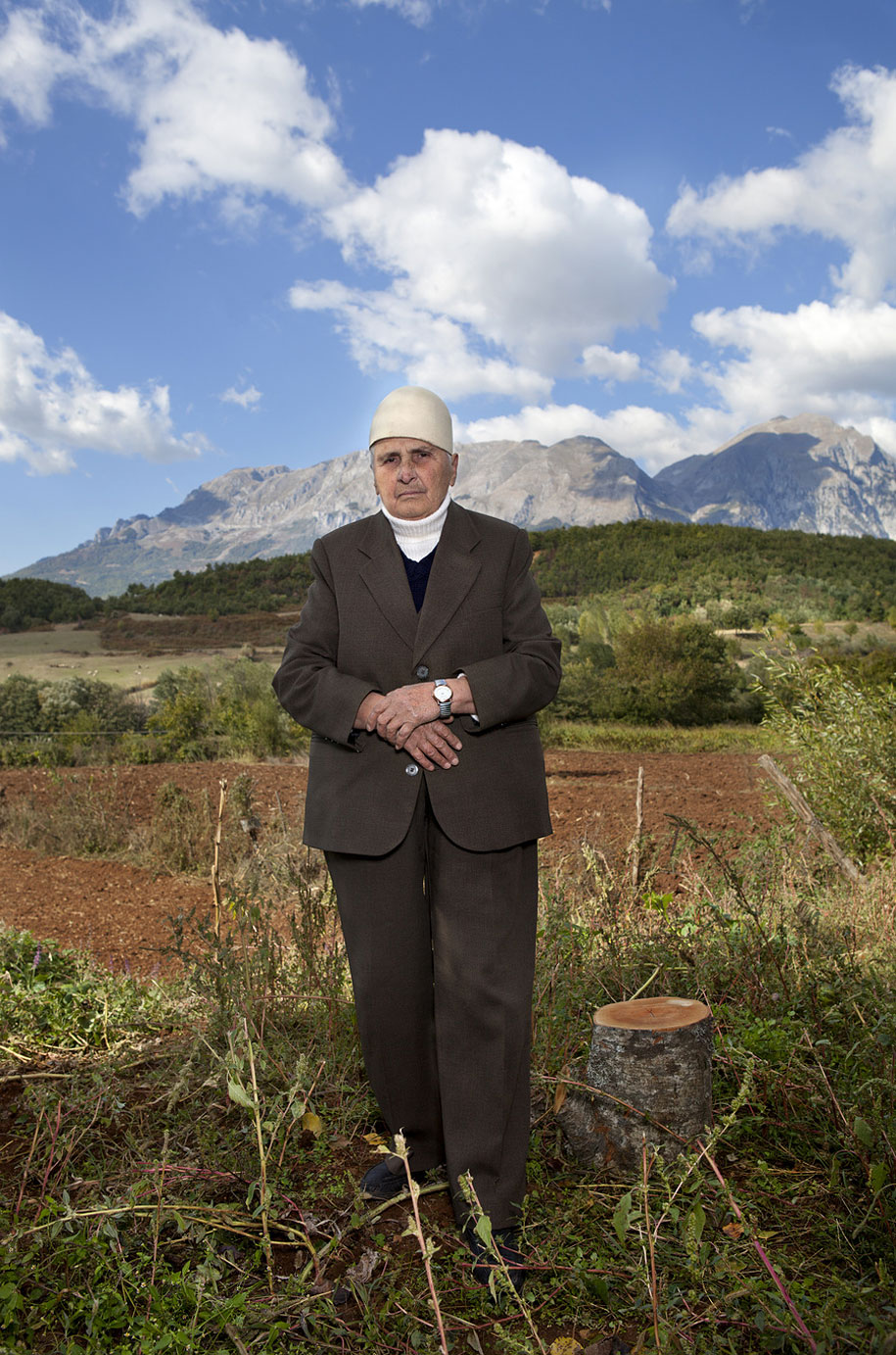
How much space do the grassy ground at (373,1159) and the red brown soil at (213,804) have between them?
74 centimetres

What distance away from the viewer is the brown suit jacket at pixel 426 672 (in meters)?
1.98

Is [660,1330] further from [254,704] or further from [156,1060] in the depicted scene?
[254,704]

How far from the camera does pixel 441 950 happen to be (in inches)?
79.8

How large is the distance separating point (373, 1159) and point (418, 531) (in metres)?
1.71

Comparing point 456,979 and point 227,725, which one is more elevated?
point 456,979

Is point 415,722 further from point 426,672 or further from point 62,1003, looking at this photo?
point 62,1003

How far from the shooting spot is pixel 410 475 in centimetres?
205

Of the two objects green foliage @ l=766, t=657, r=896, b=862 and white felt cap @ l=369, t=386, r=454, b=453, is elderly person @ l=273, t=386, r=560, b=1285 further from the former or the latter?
green foliage @ l=766, t=657, r=896, b=862

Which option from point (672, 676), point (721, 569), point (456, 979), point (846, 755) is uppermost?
point (721, 569)

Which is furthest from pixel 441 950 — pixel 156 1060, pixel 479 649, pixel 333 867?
pixel 156 1060

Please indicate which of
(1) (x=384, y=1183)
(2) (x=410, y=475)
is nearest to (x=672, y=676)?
(1) (x=384, y=1183)

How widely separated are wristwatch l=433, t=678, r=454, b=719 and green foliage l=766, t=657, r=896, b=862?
3.89 meters

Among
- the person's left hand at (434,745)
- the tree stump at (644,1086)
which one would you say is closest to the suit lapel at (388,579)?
the person's left hand at (434,745)

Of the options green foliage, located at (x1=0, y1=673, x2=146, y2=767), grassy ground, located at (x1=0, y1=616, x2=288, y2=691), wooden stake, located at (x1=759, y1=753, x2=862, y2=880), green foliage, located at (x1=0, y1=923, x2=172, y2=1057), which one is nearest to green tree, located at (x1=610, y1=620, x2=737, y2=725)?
grassy ground, located at (x1=0, y1=616, x2=288, y2=691)
